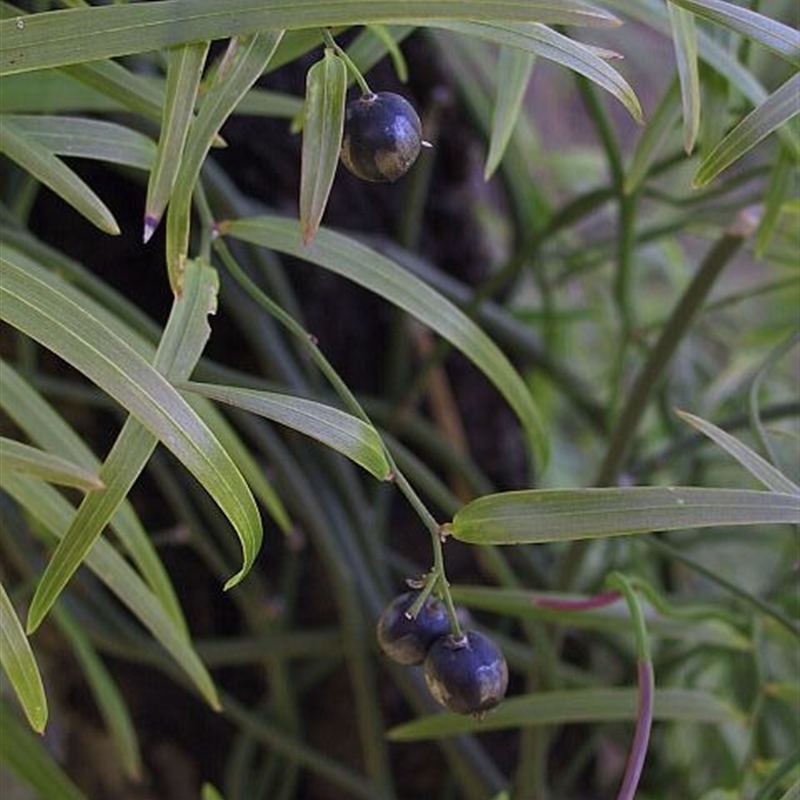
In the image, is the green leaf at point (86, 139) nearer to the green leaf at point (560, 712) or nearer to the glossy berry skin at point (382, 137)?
the glossy berry skin at point (382, 137)

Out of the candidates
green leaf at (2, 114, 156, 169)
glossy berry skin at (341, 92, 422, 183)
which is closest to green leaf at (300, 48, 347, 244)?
glossy berry skin at (341, 92, 422, 183)

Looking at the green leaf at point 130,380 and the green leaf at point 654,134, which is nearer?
the green leaf at point 130,380

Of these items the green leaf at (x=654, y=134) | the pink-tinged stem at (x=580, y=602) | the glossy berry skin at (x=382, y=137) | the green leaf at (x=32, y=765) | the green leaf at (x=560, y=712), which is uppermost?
the green leaf at (x=654, y=134)

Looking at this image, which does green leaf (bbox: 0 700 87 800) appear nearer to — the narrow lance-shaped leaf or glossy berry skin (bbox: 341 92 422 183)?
the narrow lance-shaped leaf

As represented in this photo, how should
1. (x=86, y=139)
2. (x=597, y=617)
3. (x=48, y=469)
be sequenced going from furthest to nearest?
(x=597, y=617) → (x=86, y=139) → (x=48, y=469)

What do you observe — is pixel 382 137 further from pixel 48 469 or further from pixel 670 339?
pixel 670 339

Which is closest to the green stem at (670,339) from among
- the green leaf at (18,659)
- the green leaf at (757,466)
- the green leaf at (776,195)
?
the green leaf at (776,195)

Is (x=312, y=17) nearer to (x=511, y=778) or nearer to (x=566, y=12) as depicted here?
(x=566, y=12)

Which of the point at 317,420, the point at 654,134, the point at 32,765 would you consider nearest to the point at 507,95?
the point at 654,134
